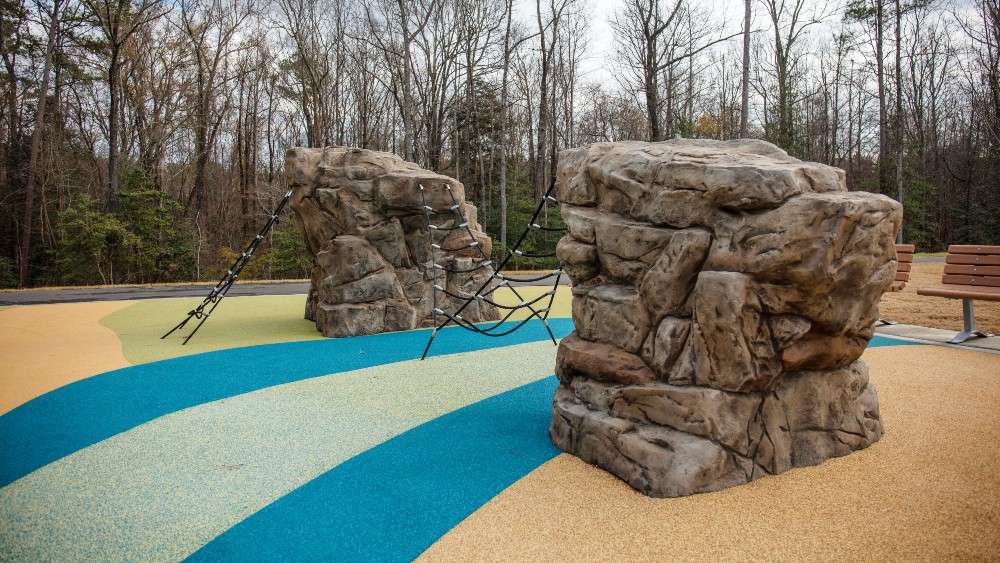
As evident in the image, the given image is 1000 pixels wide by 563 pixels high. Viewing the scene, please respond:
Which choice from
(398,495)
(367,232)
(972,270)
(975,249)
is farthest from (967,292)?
(367,232)

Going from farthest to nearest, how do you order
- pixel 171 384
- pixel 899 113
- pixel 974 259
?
pixel 899 113
pixel 974 259
pixel 171 384

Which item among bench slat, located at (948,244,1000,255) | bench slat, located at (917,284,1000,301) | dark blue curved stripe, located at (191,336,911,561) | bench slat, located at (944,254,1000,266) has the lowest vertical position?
dark blue curved stripe, located at (191,336,911,561)

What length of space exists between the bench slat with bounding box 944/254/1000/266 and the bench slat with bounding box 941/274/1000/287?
0.14 metres

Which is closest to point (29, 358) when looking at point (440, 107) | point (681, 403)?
point (681, 403)

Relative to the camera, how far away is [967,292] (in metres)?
5.14

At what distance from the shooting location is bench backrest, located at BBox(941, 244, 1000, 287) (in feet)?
17.7

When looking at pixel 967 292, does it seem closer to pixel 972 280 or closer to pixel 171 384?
pixel 972 280

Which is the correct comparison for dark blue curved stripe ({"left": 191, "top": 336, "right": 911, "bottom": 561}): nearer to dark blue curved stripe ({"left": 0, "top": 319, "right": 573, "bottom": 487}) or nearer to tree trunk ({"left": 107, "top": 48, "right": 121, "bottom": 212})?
dark blue curved stripe ({"left": 0, "top": 319, "right": 573, "bottom": 487})

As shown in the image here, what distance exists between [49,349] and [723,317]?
22.1 feet

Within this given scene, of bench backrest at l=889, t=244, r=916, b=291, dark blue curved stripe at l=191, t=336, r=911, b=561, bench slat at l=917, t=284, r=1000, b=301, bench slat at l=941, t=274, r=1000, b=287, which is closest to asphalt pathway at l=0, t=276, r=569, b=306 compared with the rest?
bench backrest at l=889, t=244, r=916, b=291

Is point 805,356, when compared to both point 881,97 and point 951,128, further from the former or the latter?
point 951,128

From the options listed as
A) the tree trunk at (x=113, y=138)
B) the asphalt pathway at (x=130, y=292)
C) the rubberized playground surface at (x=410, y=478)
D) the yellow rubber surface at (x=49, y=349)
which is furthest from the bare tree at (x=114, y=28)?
the rubberized playground surface at (x=410, y=478)

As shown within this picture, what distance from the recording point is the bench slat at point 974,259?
5387mm

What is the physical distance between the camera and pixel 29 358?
545 centimetres
